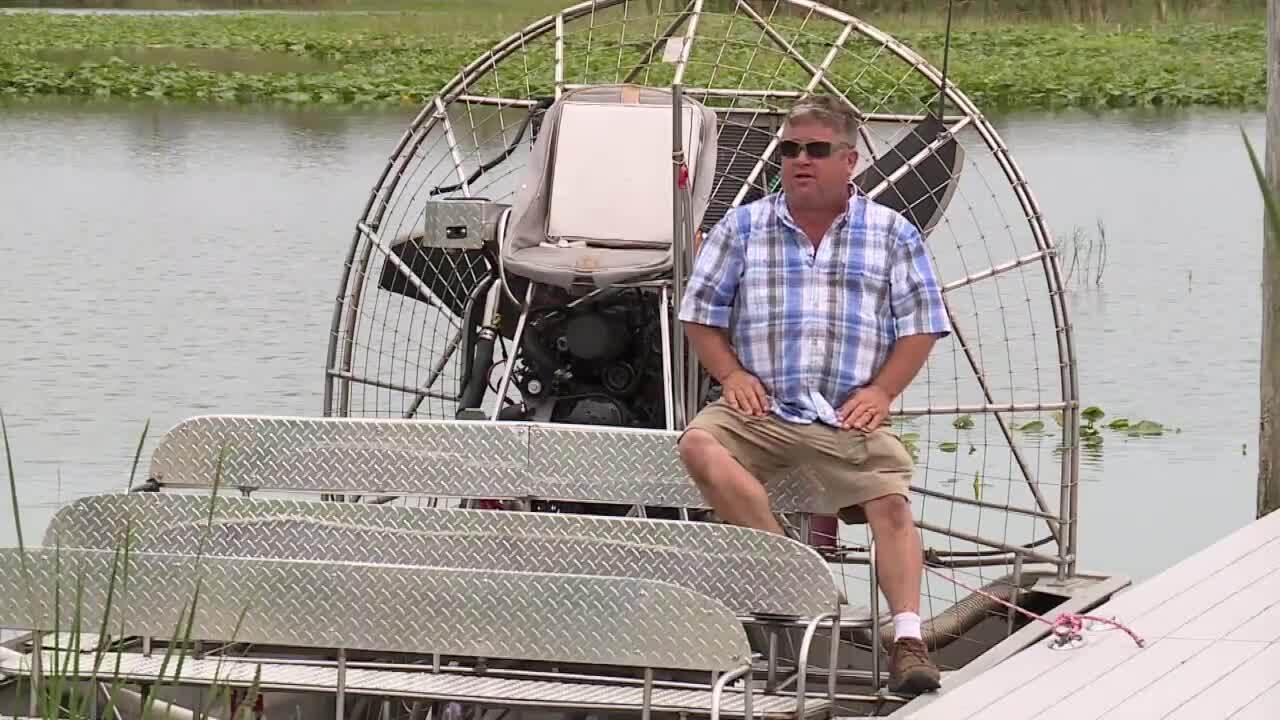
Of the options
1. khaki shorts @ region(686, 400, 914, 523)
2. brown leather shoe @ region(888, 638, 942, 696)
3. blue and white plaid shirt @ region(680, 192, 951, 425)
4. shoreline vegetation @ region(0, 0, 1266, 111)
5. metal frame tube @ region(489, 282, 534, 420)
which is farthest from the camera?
shoreline vegetation @ region(0, 0, 1266, 111)

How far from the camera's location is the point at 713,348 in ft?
17.0

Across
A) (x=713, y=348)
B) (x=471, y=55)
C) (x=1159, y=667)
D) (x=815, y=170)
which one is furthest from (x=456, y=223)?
(x=471, y=55)

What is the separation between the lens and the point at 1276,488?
23.5 ft

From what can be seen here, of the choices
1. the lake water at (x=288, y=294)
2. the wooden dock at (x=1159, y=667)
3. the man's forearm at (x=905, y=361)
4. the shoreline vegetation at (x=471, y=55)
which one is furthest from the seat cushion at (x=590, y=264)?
the shoreline vegetation at (x=471, y=55)

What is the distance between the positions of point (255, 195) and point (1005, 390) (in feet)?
27.7

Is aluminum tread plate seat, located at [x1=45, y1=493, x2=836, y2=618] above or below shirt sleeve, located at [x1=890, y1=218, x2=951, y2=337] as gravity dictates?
below

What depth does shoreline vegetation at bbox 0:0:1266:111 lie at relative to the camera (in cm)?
2653

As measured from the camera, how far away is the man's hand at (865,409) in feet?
16.4

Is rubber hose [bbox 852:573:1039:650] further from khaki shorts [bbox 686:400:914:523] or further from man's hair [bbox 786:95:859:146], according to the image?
man's hair [bbox 786:95:859:146]

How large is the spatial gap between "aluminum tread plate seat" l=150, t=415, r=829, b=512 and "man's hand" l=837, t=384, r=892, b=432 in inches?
14.4

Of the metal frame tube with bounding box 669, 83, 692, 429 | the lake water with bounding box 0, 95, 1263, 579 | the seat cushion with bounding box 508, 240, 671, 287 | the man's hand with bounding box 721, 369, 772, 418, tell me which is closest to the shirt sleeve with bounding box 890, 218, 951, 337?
the man's hand with bounding box 721, 369, 772, 418

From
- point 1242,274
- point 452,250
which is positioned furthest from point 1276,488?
point 1242,274

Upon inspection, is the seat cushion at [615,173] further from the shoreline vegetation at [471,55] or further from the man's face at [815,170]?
the shoreline vegetation at [471,55]

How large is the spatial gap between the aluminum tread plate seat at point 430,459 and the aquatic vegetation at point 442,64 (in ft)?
52.2
